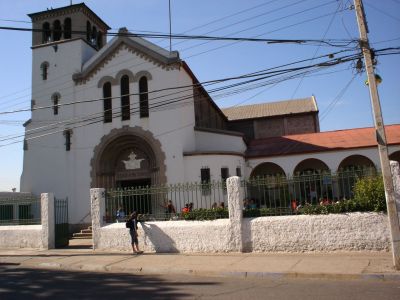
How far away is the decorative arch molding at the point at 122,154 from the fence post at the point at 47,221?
666 centimetres

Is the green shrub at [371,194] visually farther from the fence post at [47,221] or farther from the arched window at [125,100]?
the arched window at [125,100]

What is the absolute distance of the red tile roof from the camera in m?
24.6

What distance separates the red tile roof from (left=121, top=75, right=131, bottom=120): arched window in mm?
7591

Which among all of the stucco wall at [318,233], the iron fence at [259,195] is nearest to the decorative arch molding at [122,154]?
the iron fence at [259,195]

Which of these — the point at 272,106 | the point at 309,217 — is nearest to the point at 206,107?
the point at 272,106

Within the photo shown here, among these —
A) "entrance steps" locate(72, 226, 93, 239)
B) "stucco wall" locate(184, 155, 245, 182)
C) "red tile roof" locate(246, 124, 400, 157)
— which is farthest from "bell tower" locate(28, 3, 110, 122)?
"red tile roof" locate(246, 124, 400, 157)

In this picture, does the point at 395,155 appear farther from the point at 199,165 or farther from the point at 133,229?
the point at 133,229

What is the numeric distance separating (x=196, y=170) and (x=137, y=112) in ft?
15.6

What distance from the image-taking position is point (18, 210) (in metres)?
18.7

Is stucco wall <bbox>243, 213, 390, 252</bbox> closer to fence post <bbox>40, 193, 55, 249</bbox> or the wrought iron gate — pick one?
fence post <bbox>40, 193, 55, 249</bbox>

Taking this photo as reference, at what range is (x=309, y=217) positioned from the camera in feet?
40.1

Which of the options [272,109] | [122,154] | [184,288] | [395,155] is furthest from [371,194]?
[272,109]

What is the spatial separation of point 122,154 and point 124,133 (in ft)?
5.48

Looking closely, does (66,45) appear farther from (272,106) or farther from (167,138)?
(272,106)
